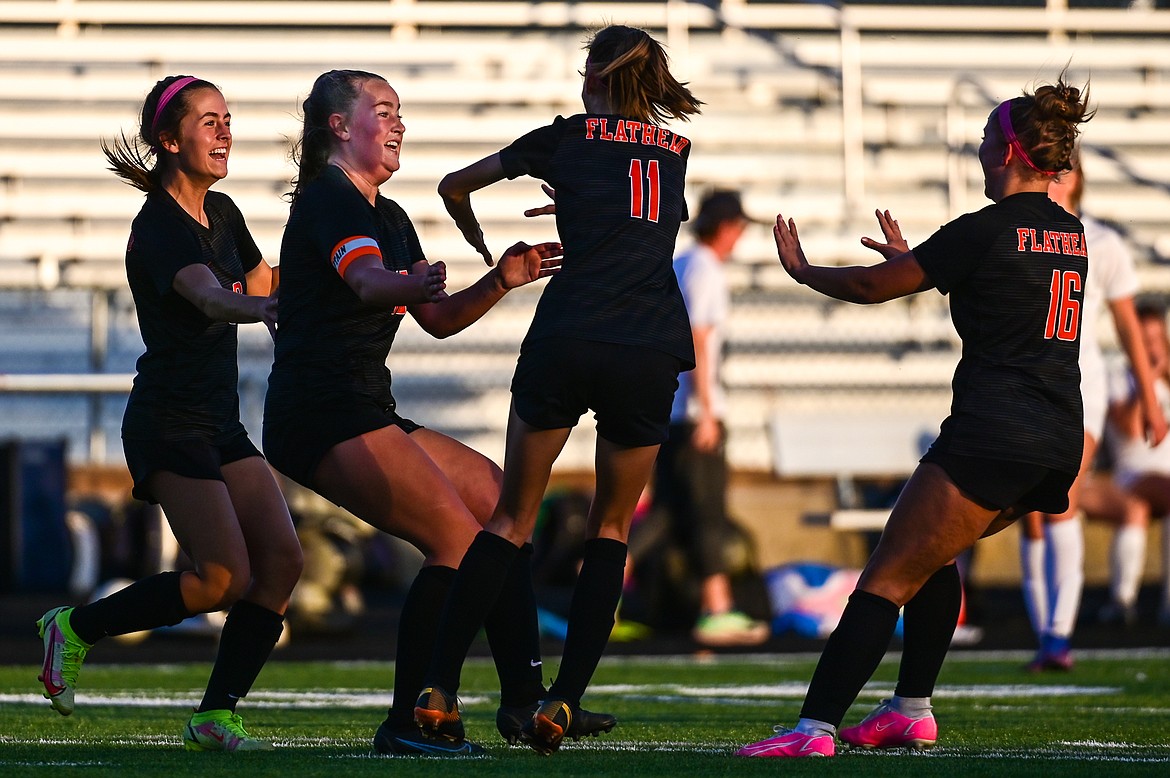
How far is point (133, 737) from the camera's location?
455 centimetres

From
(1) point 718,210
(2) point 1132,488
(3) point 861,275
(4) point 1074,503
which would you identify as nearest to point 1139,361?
(4) point 1074,503

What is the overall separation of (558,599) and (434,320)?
6.32m

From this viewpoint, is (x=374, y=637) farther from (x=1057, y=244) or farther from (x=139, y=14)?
(x=139, y=14)

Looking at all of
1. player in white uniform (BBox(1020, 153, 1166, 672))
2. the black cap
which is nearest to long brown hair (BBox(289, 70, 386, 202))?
player in white uniform (BBox(1020, 153, 1166, 672))

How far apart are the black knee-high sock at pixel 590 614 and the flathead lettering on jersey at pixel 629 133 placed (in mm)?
965

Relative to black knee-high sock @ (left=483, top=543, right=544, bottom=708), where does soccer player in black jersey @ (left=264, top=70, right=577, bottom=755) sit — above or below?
above

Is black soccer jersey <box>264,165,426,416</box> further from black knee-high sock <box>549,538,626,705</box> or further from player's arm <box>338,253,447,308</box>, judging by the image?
black knee-high sock <box>549,538,626,705</box>

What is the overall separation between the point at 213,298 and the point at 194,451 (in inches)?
18.7

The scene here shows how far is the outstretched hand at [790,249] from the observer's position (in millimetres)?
4184

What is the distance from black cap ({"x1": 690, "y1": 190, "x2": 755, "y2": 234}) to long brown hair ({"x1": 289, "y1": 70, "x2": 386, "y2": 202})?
4.89m

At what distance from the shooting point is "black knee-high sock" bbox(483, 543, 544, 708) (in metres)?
4.24

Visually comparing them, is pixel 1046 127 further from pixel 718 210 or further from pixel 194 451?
pixel 718 210

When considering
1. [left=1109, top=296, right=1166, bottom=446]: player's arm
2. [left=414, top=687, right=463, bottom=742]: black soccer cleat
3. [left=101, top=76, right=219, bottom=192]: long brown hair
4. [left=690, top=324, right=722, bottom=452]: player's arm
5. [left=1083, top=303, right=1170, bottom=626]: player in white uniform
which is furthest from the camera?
[left=1083, top=303, right=1170, bottom=626]: player in white uniform

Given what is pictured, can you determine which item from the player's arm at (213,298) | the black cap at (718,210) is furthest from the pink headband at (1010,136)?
the black cap at (718,210)
